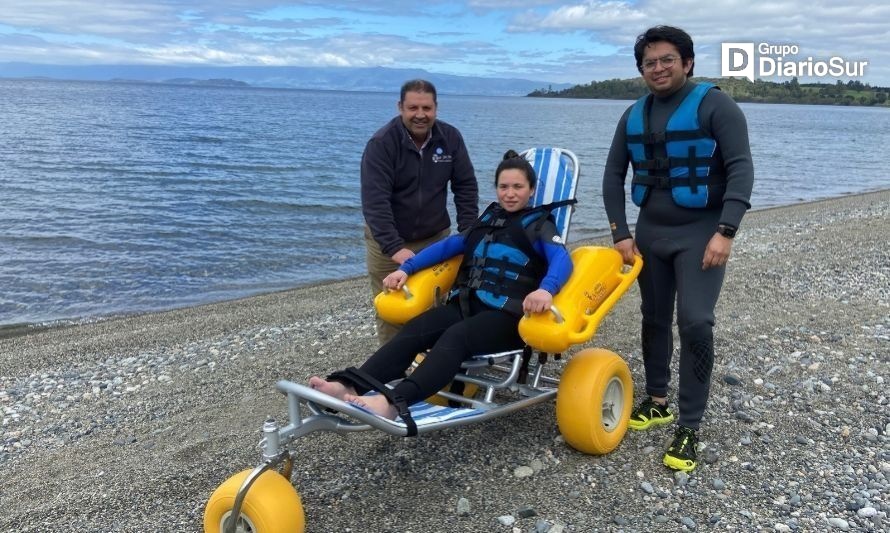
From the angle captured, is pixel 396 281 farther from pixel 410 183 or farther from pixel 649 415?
pixel 649 415

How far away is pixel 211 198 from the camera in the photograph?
2180cm

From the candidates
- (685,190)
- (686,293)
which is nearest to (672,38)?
(685,190)

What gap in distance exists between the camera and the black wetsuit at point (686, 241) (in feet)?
14.1

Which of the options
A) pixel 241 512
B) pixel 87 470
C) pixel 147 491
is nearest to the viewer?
pixel 241 512

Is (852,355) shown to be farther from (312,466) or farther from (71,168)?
(71,168)

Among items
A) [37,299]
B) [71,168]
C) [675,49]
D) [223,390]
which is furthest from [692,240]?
[71,168]

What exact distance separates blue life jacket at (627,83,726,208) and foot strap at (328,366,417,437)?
88.3 inches

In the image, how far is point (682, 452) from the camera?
14.8ft

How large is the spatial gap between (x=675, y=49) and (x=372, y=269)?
2939mm

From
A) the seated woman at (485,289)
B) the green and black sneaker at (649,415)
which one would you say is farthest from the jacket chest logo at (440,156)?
the green and black sneaker at (649,415)

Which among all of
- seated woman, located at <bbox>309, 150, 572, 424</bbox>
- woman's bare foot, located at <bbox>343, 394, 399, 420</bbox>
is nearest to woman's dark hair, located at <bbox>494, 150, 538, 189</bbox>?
seated woman, located at <bbox>309, 150, 572, 424</bbox>

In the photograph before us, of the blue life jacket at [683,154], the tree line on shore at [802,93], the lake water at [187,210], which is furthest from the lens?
the tree line on shore at [802,93]

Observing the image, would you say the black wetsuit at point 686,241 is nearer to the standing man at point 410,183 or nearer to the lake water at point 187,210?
the standing man at point 410,183

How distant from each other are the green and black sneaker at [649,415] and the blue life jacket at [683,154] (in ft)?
5.33
